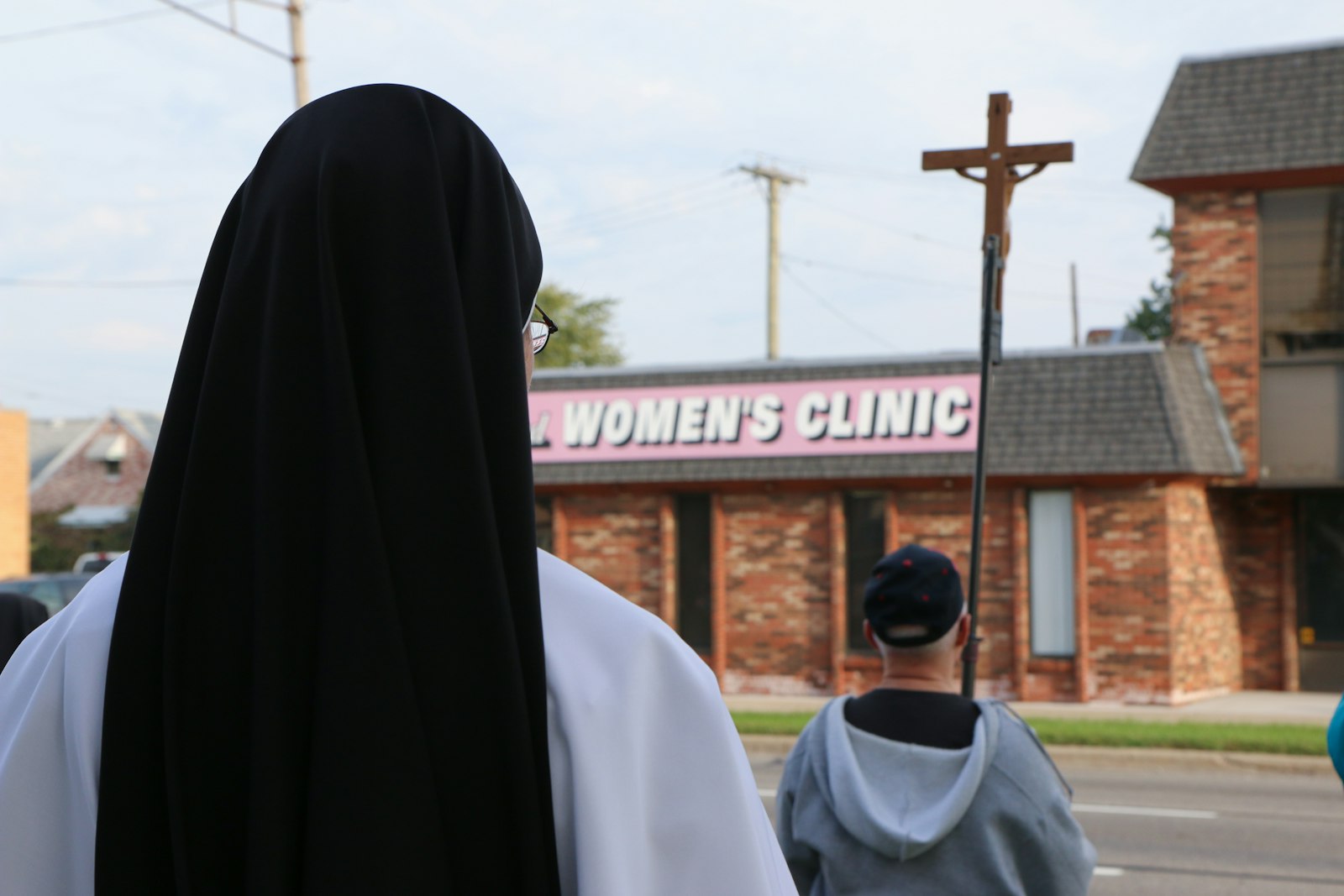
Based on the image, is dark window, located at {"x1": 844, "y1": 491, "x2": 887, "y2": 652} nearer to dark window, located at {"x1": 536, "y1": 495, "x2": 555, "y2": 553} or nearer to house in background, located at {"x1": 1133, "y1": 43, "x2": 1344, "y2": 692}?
house in background, located at {"x1": 1133, "y1": 43, "x2": 1344, "y2": 692}

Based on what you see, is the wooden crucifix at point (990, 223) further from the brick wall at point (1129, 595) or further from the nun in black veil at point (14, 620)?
the brick wall at point (1129, 595)

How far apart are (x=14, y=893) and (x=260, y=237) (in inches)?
28.6

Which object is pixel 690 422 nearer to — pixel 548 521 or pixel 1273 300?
pixel 548 521

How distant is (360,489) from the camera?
1.37 metres

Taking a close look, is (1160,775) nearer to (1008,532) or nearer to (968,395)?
(1008,532)

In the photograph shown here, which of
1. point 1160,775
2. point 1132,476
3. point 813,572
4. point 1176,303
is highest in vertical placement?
point 1176,303

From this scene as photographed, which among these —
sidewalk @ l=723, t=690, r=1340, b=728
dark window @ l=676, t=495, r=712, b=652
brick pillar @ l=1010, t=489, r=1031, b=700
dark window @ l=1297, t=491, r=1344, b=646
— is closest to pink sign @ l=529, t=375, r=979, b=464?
dark window @ l=676, t=495, r=712, b=652

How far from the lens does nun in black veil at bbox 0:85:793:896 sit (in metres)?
1.35

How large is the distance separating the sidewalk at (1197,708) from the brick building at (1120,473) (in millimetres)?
271

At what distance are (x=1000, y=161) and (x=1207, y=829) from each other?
5.89 m

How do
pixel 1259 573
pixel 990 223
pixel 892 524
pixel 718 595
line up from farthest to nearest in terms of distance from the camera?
1. pixel 718 595
2. pixel 1259 573
3. pixel 892 524
4. pixel 990 223

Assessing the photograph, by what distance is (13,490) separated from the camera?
3959 centimetres

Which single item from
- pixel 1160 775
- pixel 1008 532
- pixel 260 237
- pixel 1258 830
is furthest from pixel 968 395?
pixel 260 237

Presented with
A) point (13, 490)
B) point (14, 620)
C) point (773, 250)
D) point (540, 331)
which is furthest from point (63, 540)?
point (540, 331)
